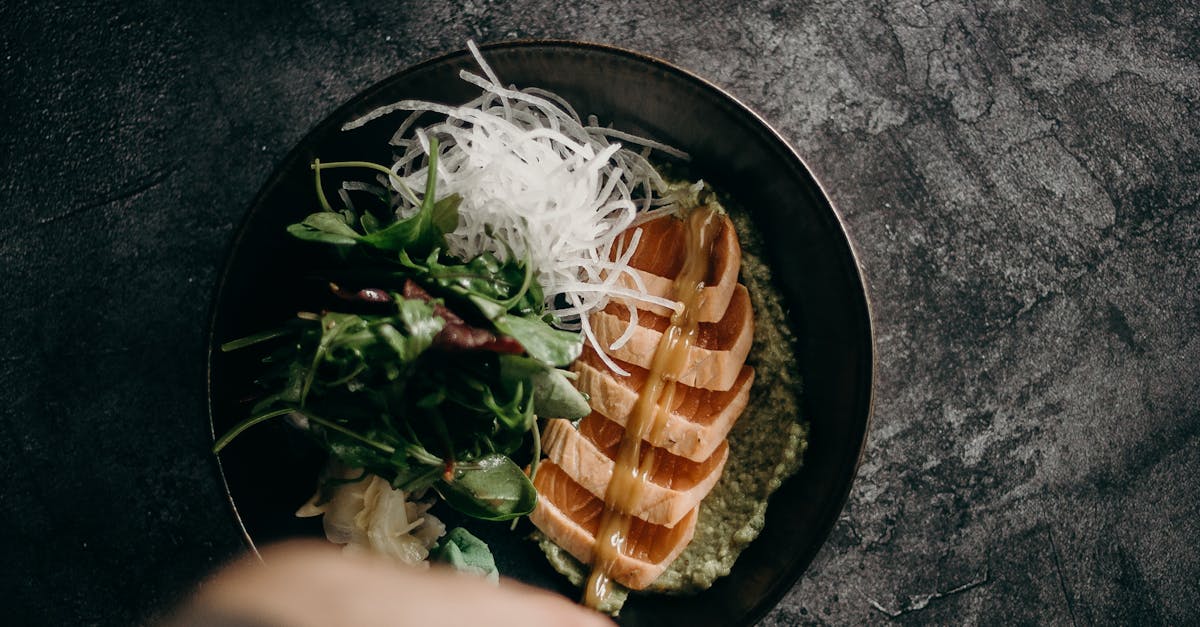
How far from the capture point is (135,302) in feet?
7.63

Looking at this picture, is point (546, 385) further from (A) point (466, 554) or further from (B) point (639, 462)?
(A) point (466, 554)

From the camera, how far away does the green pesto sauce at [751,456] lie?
6.67ft

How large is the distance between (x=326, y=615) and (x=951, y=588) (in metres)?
1.83

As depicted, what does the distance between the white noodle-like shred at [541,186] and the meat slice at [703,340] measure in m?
0.03

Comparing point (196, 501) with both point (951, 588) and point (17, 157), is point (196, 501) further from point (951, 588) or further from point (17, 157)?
point (951, 588)

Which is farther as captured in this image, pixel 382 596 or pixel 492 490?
pixel 382 596

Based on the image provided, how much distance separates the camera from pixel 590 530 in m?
2.06

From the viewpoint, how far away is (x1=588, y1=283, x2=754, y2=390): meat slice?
6.40 ft

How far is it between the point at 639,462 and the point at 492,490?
16.3 inches

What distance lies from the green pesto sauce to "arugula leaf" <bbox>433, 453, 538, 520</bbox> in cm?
27

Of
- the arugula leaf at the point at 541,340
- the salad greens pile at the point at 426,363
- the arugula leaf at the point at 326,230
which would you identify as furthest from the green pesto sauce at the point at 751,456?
the arugula leaf at the point at 326,230

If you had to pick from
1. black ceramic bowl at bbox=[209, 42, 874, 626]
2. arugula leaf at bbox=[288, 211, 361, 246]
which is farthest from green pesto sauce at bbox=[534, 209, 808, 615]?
arugula leaf at bbox=[288, 211, 361, 246]

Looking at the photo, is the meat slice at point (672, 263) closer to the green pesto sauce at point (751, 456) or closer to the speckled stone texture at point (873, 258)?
the green pesto sauce at point (751, 456)

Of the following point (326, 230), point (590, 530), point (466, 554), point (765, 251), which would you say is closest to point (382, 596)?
point (466, 554)
